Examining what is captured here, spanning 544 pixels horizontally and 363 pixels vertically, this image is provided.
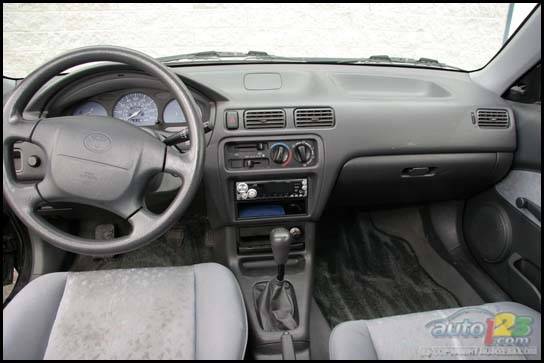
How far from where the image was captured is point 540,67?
1.49 metres

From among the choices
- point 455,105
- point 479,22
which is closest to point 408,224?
point 455,105

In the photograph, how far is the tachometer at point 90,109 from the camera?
1427 mm

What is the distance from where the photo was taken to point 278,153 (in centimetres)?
144

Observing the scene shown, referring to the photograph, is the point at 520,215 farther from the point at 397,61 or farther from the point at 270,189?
the point at 270,189

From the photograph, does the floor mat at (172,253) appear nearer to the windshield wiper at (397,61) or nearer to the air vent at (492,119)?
the windshield wiper at (397,61)

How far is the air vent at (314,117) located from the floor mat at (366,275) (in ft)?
2.80

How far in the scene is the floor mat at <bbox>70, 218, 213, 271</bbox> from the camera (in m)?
1.95

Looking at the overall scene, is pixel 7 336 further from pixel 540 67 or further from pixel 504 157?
pixel 540 67

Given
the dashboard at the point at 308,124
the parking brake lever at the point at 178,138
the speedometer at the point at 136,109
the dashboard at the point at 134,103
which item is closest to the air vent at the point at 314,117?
the dashboard at the point at 308,124

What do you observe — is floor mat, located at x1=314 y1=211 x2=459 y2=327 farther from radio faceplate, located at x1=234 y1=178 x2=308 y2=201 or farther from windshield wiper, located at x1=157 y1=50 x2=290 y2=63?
windshield wiper, located at x1=157 y1=50 x2=290 y2=63

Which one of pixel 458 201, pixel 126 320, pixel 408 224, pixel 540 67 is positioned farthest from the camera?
pixel 408 224

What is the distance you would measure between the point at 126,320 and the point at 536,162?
168 cm

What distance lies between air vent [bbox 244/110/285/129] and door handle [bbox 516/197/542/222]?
1085 millimetres

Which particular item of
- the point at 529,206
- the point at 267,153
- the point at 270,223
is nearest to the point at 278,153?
the point at 267,153
